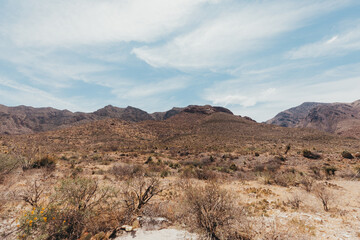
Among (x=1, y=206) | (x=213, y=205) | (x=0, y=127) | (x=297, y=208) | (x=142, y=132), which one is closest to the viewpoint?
(x=213, y=205)

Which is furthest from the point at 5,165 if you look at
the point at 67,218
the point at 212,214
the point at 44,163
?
the point at 212,214

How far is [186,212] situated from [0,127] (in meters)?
134

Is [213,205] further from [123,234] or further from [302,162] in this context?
[302,162]

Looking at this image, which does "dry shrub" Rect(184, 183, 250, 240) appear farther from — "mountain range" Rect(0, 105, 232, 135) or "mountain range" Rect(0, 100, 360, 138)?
"mountain range" Rect(0, 105, 232, 135)

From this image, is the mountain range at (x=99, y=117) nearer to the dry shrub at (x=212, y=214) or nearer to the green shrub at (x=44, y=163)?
the green shrub at (x=44, y=163)

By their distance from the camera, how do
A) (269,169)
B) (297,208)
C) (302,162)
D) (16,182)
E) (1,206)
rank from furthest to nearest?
(302,162), (269,169), (16,182), (297,208), (1,206)

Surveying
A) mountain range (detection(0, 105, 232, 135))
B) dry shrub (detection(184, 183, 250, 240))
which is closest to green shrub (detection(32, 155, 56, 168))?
dry shrub (detection(184, 183, 250, 240))

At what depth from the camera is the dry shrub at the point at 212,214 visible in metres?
4.91

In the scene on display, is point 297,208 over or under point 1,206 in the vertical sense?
under

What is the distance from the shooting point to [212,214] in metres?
5.31

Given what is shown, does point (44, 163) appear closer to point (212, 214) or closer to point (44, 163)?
point (44, 163)

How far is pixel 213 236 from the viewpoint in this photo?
491 centimetres

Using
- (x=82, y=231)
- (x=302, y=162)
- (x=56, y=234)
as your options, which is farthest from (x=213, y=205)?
(x=302, y=162)

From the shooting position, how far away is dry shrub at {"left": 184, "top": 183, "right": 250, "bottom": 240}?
4910mm
